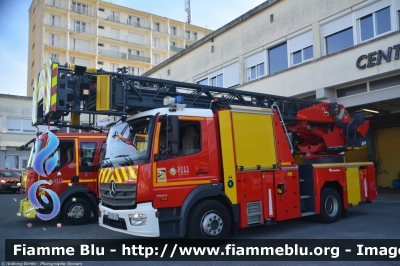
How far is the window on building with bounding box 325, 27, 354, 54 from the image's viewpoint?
1388 cm

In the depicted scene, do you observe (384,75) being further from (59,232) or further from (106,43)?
(106,43)

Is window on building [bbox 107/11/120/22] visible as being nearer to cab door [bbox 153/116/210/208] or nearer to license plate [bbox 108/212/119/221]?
cab door [bbox 153/116/210/208]

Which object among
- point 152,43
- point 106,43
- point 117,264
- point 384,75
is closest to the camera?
point 117,264

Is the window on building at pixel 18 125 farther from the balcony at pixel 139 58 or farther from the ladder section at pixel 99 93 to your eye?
the ladder section at pixel 99 93

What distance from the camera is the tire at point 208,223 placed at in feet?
21.1

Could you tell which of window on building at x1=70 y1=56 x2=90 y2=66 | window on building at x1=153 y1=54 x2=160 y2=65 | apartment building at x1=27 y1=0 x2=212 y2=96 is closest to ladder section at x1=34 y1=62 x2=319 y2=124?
window on building at x1=70 y1=56 x2=90 y2=66

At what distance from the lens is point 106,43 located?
1875 inches

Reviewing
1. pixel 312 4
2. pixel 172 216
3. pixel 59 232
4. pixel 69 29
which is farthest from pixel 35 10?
pixel 172 216

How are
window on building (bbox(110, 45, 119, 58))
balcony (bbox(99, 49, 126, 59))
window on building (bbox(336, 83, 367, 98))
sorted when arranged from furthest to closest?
window on building (bbox(110, 45, 119, 58)) < balcony (bbox(99, 49, 126, 59)) < window on building (bbox(336, 83, 367, 98))

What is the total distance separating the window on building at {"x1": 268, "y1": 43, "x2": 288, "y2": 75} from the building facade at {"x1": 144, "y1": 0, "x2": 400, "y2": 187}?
1.8 inches

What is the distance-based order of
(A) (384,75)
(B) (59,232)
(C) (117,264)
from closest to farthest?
1. (C) (117,264)
2. (B) (59,232)
3. (A) (384,75)

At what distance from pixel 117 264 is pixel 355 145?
7516 millimetres

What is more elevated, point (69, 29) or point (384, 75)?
point (69, 29)

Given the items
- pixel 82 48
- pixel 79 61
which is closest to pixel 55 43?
pixel 82 48
